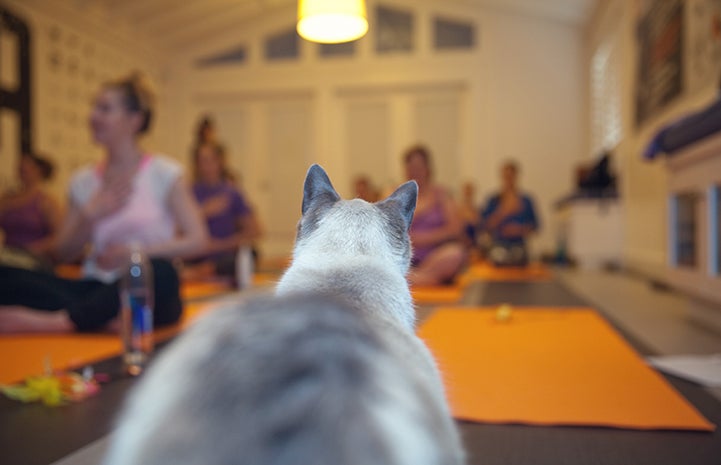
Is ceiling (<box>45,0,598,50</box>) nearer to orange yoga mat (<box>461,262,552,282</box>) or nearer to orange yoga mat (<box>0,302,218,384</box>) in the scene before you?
orange yoga mat (<box>461,262,552,282</box>)

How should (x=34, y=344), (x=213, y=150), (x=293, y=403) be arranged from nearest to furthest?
(x=293, y=403) → (x=34, y=344) → (x=213, y=150)

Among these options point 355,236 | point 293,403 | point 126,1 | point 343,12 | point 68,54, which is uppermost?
point 126,1

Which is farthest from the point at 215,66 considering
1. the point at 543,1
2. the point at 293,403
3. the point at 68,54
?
the point at 293,403

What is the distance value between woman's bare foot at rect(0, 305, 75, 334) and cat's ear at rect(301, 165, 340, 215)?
2.03 meters

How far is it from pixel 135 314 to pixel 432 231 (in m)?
2.76

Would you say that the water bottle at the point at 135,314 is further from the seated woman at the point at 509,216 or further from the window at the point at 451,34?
the window at the point at 451,34

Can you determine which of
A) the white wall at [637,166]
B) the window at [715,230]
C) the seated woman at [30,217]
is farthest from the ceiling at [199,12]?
the window at [715,230]

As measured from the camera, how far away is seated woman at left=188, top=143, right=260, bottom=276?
4828 millimetres

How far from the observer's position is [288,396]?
0.50 metres

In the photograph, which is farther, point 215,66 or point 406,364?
point 215,66

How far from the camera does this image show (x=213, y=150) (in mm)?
4906

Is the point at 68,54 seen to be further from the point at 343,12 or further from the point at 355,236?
the point at 355,236

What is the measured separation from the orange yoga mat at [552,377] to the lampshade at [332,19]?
1.67 meters

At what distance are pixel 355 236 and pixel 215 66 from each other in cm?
996
